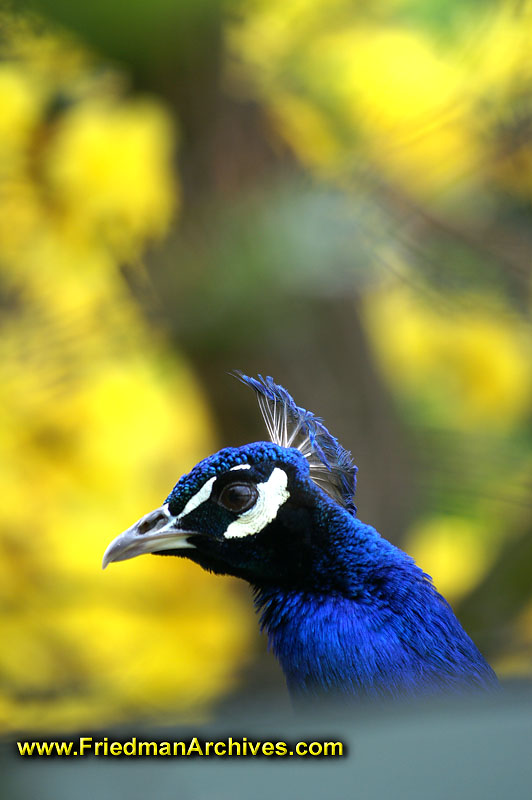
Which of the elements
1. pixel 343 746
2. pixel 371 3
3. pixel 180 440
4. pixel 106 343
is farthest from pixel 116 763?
pixel 180 440

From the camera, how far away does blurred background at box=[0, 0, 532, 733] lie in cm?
79

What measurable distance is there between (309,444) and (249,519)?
3.1 inches

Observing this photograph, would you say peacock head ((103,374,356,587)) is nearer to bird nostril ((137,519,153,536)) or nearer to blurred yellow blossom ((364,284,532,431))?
bird nostril ((137,519,153,536))

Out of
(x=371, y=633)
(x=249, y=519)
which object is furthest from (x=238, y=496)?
(x=371, y=633)

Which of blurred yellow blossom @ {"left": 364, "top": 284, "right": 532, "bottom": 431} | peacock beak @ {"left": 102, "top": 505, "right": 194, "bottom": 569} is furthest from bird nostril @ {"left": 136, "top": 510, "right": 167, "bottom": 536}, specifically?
blurred yellow blossom @ {"left": 364, "top": 284, "right": 532, "bottom": 431}

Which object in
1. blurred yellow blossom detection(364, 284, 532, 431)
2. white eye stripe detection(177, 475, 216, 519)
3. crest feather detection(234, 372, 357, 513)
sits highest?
blurred yellow blossom detection(364, 284, 532, 431)

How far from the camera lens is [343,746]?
223 mm

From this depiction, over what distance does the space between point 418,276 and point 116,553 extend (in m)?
0.42

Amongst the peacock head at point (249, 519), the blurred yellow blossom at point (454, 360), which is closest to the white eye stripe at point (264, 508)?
the peacock head at point (249, 519)

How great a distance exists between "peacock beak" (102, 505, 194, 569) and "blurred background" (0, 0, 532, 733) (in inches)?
4.6

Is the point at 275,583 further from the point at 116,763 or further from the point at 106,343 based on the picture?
the point at 106,343

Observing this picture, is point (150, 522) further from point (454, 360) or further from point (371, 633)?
point (454, 360)

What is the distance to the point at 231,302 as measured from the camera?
2.54ft

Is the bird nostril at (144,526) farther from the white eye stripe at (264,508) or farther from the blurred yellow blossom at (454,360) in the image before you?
the blurred yellow blossom at (454,360)
